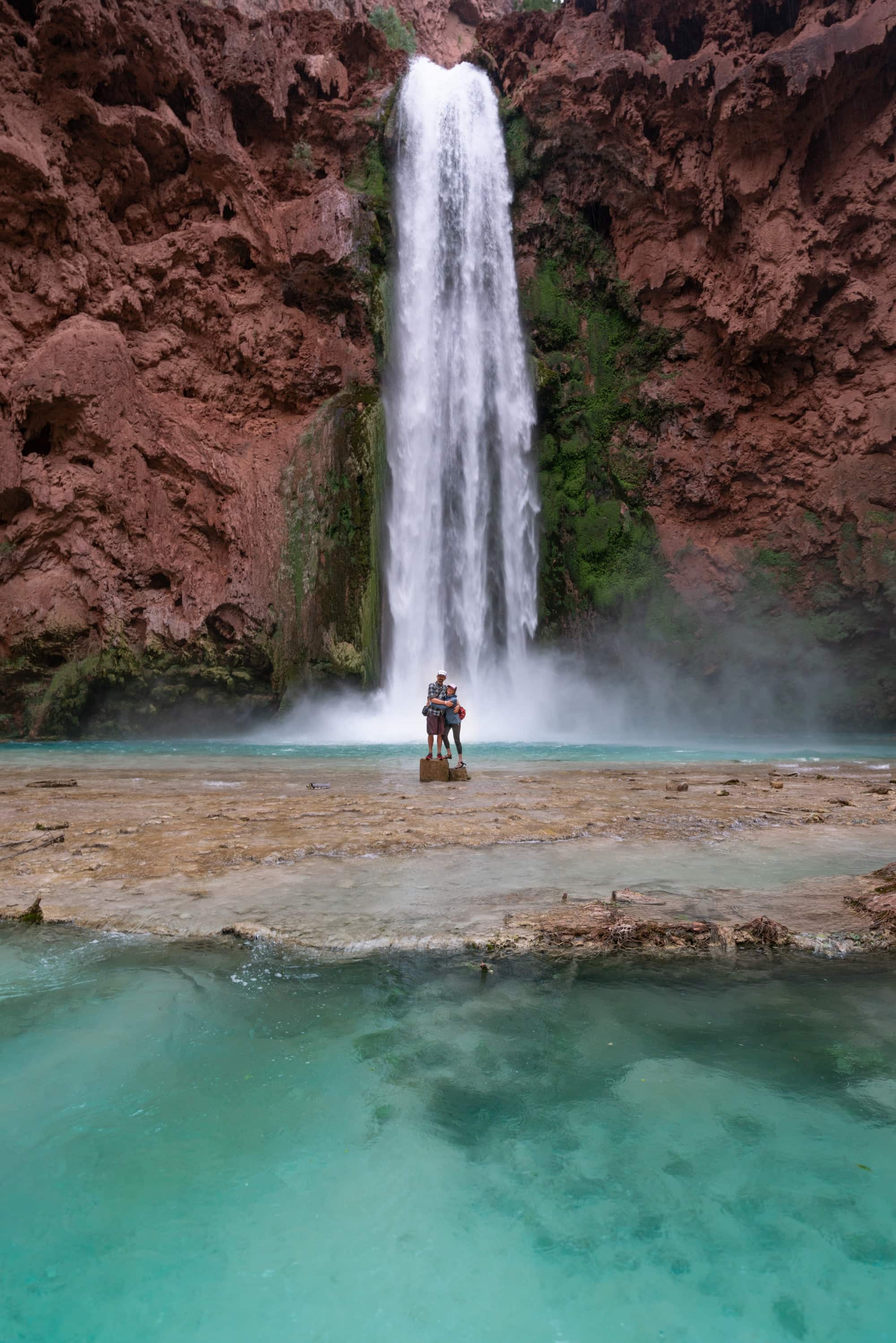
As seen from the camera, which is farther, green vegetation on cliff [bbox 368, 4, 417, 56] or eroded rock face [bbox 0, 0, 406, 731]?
green vegetation on cliff [bbox 368, 4, 417, 56]

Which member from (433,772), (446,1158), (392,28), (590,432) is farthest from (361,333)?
(446,1158)

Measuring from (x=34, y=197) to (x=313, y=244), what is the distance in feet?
20.0

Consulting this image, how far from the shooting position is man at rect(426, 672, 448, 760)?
941 cm

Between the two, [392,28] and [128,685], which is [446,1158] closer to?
[128,685]

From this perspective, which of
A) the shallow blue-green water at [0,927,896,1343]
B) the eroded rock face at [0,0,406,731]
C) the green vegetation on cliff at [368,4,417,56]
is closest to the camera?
the shallow blue-green water at [0,927,896,1343]

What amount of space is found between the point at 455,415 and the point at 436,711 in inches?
516

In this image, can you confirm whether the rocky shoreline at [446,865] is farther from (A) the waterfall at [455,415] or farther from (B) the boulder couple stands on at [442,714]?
(A) the waterfall at [455,415]

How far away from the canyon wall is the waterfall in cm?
67

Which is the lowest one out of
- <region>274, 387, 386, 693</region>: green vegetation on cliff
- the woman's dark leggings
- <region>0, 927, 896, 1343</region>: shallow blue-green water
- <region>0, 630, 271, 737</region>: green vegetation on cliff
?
<region>0, 927, 896, 1343</region>: shallow blue-green water

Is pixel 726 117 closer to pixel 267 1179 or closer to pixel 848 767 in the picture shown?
pixel 848 767

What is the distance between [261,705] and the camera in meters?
19.2

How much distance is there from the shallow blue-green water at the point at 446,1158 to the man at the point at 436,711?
674 centimetres

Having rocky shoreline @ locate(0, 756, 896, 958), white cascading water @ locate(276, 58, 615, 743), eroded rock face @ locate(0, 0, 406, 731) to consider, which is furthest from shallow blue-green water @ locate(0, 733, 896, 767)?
rocky shoreline @ locate(0, 756, 896, 958)

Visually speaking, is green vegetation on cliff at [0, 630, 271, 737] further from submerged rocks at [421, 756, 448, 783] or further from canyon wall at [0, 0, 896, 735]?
submerged rocks at [421, 756, 448, 783]
